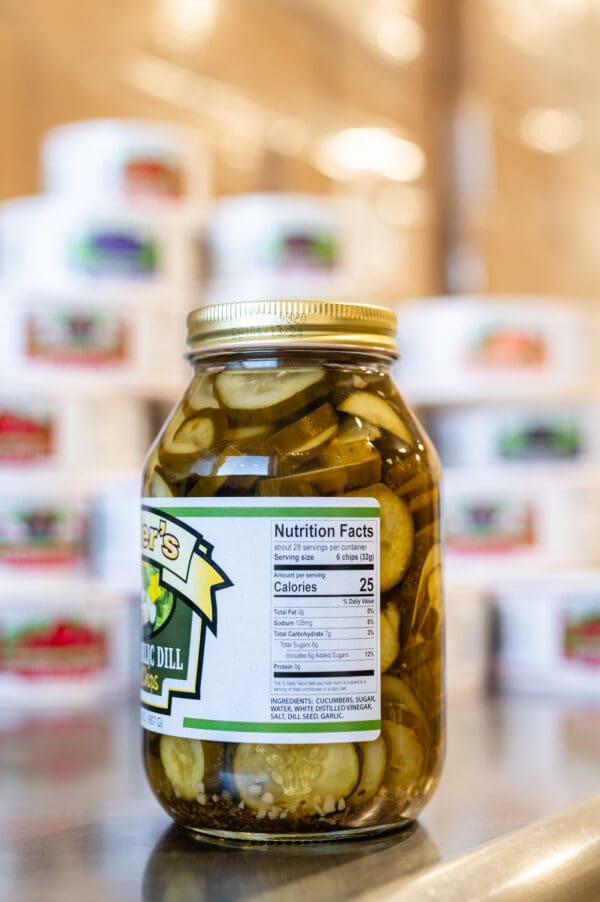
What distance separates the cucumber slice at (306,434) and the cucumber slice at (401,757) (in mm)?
125

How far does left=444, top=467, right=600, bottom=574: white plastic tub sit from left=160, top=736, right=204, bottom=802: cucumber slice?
0.72 m

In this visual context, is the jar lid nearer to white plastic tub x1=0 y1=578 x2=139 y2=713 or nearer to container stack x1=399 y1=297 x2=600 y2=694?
white plastic tub x1=0 y1=578 x2=139 y2=713

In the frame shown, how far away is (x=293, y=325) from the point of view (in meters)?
0.53

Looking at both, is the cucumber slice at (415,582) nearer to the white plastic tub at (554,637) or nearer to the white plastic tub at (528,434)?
the white plastic tub at (554,637)

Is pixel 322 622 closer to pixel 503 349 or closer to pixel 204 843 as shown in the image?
pixel 204 843

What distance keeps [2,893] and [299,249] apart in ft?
2.86

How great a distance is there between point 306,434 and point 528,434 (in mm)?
797

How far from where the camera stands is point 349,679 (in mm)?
509

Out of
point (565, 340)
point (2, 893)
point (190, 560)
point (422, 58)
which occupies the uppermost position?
point (422, 58)

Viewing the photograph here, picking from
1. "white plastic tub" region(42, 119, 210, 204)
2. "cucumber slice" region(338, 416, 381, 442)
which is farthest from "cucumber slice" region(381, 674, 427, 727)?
"white plastic tub" region(42, 119, 210, 204)

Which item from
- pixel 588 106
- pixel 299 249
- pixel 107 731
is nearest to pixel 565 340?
pixel 299 249

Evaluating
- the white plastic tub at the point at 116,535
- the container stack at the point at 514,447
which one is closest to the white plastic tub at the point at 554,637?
the container stack at the point at 514,447

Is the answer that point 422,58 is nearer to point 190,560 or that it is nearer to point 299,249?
point 299,249

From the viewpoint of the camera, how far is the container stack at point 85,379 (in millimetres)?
1055
